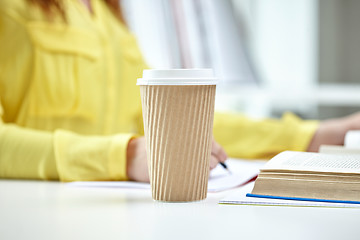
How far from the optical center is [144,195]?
28.0 inches

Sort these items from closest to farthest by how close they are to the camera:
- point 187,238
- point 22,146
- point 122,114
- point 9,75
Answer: point 187,238, point 22,146, point 9,75, point 122,114

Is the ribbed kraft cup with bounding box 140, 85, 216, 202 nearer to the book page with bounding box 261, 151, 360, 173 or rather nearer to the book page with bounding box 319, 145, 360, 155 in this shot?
the book page with bounding box 261, 151, 360, 173

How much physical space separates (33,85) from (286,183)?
0.80 metres

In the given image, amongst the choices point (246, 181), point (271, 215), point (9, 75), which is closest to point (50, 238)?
point (271, 215)

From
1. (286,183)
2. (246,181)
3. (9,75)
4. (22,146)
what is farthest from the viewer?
(9,75)

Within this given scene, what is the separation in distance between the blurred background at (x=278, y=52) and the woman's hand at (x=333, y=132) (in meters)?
1.75

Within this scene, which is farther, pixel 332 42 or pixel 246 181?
pixel 332 42

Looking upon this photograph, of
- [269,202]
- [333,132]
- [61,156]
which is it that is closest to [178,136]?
[269,202]

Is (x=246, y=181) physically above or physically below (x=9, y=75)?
below

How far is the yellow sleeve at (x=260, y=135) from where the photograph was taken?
128 cm

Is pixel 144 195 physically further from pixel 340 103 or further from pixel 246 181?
pixel 340 103

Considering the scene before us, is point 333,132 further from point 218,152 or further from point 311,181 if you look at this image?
point 311,181

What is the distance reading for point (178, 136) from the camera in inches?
23.9

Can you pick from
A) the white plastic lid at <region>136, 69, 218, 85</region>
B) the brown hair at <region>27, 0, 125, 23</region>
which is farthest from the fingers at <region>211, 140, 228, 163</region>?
the brown hair at <region>27, 0, 125, 23</region>
